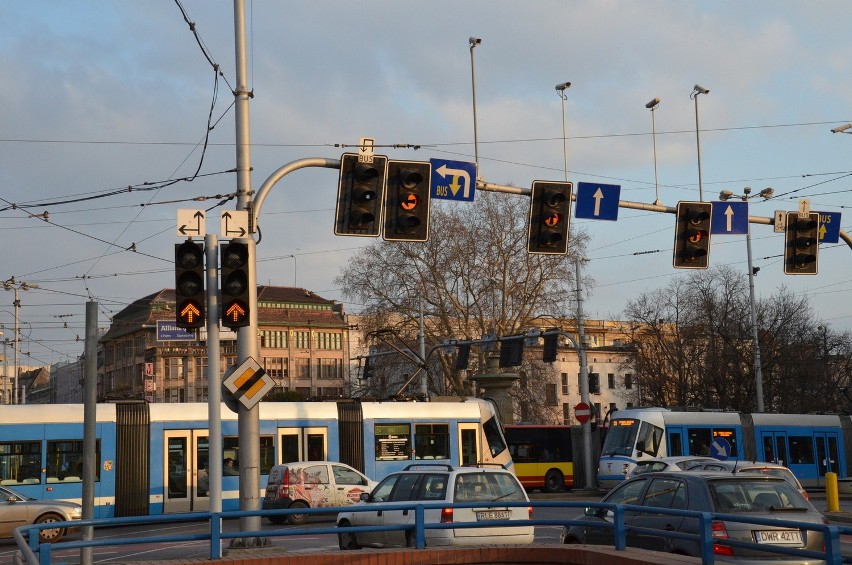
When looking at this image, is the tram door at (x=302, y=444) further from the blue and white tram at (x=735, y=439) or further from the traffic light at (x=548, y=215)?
the traffic light at (x=548, y=215)

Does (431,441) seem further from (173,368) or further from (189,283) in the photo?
(173,368)

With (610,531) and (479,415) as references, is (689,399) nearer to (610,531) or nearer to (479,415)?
(479,415)

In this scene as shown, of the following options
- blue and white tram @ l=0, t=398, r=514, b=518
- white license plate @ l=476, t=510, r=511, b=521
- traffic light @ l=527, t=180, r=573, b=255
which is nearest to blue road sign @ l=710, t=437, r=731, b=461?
blue and white tram @ l=0, t=398, r=514, b=518

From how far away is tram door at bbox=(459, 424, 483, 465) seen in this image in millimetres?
33031

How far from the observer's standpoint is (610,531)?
1355 centimetres

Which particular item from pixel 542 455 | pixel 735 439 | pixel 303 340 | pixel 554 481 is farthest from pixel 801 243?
pixel 303 340

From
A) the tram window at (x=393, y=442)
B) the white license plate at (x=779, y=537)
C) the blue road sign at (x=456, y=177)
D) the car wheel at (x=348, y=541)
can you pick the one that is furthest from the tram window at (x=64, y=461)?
the white license plate at (x=779, y=537)

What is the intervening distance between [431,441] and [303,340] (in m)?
82.5

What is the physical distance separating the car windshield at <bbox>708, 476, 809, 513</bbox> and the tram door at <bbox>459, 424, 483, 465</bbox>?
20.1 m

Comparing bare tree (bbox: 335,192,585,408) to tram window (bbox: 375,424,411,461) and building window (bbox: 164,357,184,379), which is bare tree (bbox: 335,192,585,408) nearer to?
tram window (bbox: 375,424,411,461)

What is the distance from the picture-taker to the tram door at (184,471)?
28.4 m

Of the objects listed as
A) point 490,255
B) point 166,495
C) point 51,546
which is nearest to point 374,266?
point 490,255

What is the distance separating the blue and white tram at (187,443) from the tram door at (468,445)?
29mm

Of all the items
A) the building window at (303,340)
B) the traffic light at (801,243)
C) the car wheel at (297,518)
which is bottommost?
the car wheel at (297,518)
